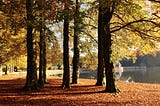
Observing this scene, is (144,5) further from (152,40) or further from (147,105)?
(147,105)

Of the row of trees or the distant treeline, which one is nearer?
the row of trees

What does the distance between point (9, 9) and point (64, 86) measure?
24.4 ft

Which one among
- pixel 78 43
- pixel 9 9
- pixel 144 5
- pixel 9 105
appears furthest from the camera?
pixel 78 43

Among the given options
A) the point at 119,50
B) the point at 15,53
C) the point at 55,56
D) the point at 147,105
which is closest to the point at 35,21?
the point at 147,105

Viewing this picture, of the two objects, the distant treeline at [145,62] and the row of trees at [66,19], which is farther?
the distant treeline at [145,62]

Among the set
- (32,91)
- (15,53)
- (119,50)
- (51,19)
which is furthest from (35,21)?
(15,53)

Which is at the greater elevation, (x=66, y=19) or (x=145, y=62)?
(x=66, y=19)

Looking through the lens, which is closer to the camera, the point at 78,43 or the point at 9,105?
the point at 9,105

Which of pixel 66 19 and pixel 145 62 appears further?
pixel 145 62

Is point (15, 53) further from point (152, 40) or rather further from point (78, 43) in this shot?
point (152, 40)

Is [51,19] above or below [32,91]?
above

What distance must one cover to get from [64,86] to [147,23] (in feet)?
23.9

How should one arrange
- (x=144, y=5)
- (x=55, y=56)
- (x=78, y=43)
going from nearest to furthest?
(x=144, y=5)
(x=78, y=43)
(x=55, y=56)

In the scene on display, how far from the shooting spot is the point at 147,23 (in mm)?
21266
